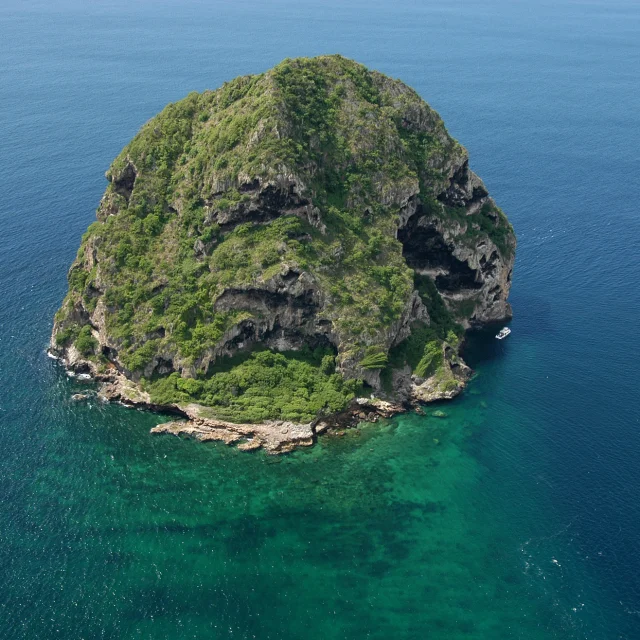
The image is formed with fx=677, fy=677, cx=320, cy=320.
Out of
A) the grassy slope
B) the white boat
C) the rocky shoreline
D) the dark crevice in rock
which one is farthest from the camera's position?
the white boat

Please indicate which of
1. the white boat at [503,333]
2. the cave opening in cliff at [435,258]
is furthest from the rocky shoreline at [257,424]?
the cave opening in cliff at [435,258]

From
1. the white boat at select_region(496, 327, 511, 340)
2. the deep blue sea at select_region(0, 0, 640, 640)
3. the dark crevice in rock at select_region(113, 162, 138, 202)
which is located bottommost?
the deep blue sea at select_region(0, 0, 640, 640)

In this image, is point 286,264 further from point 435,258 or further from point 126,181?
point 126,181

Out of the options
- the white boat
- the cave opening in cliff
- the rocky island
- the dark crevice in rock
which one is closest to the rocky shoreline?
the rocky island

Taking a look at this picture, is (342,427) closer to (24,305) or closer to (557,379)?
(557,379)

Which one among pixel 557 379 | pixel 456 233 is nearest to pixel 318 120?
pixel 456 233

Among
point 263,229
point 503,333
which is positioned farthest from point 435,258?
point 263,229

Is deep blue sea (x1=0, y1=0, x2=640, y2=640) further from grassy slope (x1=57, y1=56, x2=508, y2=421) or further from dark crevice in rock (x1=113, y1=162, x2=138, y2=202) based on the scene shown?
dark crevice in rock (x1=113, y1=162, x2=138, y2=202)
